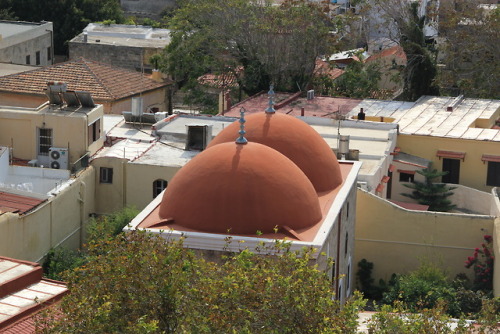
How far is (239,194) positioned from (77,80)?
20.5 meters

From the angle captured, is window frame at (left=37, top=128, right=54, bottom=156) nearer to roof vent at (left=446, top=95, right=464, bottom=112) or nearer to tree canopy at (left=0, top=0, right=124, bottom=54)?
roof vent at (left=446, top=95, right=464, bottom=112)

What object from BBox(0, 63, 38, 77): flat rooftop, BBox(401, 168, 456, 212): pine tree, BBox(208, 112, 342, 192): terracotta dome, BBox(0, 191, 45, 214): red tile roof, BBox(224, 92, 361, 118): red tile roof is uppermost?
BBox(208, 112, 342, 192): terracotta dome

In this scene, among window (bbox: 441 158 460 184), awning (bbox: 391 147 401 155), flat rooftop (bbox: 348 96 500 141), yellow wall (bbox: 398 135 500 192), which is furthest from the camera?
flat rooftop (bbox: 348 96 500 141)

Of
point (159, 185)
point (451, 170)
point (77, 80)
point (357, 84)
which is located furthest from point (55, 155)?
point (357, 84)

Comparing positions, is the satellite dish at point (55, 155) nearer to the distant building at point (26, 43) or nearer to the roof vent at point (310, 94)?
the roof vent at point (310, 94)

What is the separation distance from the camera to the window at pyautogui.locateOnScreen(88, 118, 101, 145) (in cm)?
3534

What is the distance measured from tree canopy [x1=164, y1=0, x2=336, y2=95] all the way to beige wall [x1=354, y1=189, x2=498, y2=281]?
56.2ft

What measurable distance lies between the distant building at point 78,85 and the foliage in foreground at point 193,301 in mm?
23762

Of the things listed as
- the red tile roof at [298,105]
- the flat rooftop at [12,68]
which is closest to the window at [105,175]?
the red tile roof at [298,105]

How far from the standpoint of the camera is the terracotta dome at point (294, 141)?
27.0 metres

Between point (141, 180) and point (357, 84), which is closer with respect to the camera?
point (141, 180)

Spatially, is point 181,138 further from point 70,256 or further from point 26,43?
point 26,43

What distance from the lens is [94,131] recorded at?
3588cm

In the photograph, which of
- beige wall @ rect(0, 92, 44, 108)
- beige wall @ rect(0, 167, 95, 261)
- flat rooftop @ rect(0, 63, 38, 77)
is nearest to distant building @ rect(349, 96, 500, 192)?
beige wall @ rect(0, 167, 95, 261)
